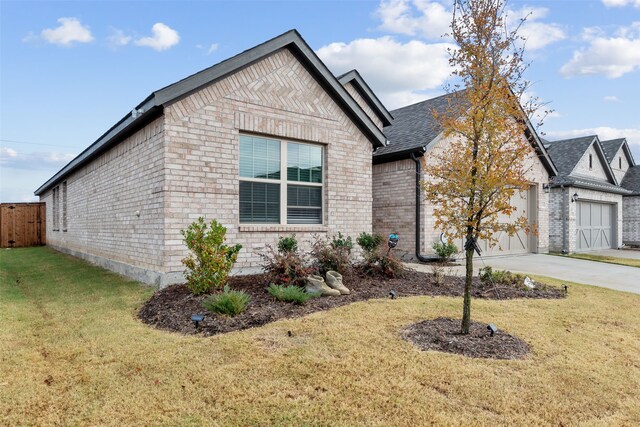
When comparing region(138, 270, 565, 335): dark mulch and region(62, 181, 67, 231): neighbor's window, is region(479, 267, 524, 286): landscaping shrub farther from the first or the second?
region(62, 181, 67, 231): neighbor's window

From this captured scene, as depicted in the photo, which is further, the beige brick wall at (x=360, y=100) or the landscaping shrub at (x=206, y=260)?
the beige brick wall at (x=360, y=100)

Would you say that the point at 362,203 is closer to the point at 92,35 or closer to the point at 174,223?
the point at 174,223

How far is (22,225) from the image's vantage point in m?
21.1

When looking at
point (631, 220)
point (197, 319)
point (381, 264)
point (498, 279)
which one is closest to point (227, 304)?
point (197, 319)

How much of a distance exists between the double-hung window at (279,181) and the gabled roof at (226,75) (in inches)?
54.4

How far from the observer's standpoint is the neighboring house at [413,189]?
1228 cm

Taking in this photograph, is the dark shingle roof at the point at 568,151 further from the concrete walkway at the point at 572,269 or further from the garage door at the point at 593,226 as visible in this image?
the concrete walkway at the point at 572,269

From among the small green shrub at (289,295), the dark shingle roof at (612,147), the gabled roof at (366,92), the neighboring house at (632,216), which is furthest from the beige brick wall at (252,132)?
the dark shingle roof at (612,147)

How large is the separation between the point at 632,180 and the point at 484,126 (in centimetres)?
2703

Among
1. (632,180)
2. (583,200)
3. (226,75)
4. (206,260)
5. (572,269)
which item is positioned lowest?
(572,269)

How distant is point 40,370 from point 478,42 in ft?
20.0

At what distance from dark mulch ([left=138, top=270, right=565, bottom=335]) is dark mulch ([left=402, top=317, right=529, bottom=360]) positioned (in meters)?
1.65

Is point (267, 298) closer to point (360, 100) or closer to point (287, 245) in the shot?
point (287, 245)

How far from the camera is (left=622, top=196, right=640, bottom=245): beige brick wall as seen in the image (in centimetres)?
2330
